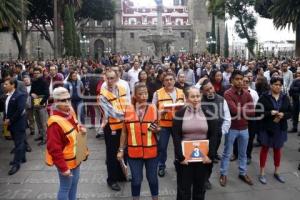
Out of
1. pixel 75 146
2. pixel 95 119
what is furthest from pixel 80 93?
pixel 75 146

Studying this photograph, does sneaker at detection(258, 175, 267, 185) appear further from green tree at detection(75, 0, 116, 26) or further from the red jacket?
green tree at detection(75, 0, 116, 26)

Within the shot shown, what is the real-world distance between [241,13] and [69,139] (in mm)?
46820

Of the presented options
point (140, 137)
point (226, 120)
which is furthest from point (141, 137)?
point (226, 120)

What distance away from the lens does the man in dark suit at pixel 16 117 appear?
8.44m

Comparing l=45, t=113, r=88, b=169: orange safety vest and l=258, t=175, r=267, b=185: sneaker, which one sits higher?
l=45, t=113, r=88, b=169: orange safety vest

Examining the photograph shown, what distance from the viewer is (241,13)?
49.8 m

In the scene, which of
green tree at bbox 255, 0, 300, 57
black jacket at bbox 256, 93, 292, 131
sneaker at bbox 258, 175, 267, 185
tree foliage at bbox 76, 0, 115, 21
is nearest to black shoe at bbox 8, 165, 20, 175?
sneaker at bbox 258, 175, 267, 185

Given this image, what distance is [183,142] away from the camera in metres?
5.66

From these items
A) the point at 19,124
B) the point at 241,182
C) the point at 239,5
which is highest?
the point at 239,5

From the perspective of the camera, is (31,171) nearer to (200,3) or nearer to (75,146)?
(75,146)

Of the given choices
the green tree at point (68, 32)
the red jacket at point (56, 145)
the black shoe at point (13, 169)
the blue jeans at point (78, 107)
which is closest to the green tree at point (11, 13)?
the green tree at point (68, 32)

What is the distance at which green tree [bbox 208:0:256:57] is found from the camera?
1919 inches

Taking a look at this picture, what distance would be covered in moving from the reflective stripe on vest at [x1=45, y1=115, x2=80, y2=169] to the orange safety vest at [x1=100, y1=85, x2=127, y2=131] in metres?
1.48

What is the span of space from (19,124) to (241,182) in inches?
167
